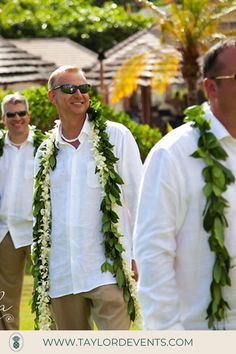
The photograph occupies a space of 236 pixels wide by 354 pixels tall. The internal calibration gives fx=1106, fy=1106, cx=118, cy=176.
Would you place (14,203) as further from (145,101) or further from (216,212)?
(145,101)

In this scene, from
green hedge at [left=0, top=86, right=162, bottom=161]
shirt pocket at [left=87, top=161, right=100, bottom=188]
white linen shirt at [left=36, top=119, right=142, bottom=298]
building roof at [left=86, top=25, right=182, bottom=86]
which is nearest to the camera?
white linen shirt at [left=36, top=119, right=142, bottom=298]

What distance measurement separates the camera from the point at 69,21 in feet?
119

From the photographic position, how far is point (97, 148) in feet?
22.8

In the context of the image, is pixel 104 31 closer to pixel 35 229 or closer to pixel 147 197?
pixel 35 229

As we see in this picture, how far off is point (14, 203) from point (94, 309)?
2193 mm

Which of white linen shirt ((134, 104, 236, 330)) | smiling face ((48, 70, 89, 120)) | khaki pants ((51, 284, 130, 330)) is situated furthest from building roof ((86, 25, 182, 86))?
white linen shirt ((134, 104, 236, 330))

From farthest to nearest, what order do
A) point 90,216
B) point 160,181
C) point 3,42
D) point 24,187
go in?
1. point 3,42
2. point 24,187
3. point 90,216
4. point 160,181

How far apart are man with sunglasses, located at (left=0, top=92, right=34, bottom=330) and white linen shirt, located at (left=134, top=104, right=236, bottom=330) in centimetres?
434

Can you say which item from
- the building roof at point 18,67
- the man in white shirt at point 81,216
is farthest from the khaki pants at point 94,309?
the building roof at point 18,67

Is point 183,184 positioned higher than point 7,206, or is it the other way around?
point 183,184

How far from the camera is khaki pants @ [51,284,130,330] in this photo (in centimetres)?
679

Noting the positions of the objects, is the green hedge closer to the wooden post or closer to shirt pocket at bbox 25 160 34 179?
shirt pocket at bbox 25 160 34 179
